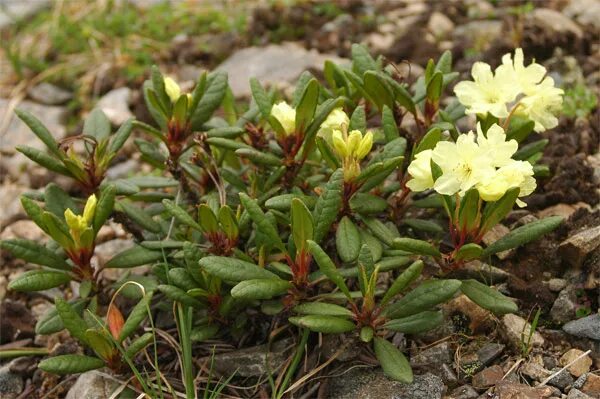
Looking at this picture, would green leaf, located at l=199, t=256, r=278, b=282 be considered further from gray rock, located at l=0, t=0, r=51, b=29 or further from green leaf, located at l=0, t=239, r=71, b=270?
gray rock, located at l=0, t=0, r=51, b=29

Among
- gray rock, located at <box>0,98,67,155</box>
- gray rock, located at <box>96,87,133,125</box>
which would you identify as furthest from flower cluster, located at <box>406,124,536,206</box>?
gray rock, located at <box>0,98,67,155</box>

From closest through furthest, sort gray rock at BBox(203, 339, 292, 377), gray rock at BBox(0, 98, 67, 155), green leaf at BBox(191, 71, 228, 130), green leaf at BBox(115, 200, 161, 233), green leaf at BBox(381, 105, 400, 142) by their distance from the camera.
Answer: gray rock at BBox(203, 339, 292, 377)
green leaf at BBox(381, 105, 400, 142)
green leaf at BBox(115, 200, 161, 233)
green leaf at BBox(191, 71, 228, 130)
gray rock at BBox(0, 98, 67, 155)

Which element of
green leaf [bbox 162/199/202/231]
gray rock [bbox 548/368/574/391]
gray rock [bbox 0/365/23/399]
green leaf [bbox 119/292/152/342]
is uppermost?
green leaf [bbox 162/199/202/231]

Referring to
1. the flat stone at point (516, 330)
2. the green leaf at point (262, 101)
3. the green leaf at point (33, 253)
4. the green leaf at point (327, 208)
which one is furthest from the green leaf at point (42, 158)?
the flat stone at point (516, 330)

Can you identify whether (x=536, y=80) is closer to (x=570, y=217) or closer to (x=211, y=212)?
(x=570, y=217)

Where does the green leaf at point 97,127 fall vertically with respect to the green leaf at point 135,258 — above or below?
above

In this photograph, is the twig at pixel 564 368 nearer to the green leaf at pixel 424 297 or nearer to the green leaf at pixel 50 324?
the green leaf at pixel 424 297
